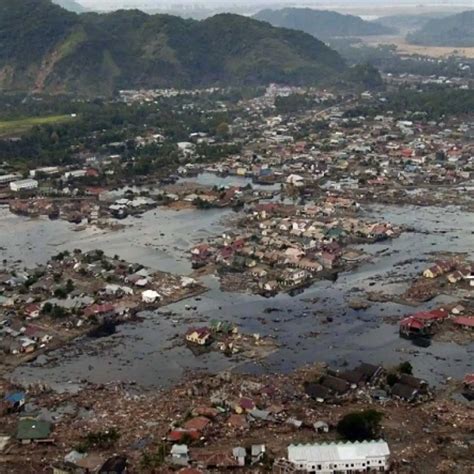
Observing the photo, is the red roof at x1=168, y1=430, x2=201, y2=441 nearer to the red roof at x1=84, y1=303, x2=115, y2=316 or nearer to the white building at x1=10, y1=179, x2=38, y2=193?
the red roof at x1=84, y1=303, x2=115, y2=316

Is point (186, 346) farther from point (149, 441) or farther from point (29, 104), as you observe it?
point (29, 104)

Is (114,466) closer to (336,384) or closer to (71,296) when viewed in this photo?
(336,384)

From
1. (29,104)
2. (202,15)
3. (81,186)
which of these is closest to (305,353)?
(81,186)

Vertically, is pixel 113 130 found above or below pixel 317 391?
below

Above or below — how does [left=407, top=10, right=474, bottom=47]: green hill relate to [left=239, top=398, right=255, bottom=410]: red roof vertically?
above

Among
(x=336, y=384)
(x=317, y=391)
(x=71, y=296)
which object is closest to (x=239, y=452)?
(x=317, y=391)

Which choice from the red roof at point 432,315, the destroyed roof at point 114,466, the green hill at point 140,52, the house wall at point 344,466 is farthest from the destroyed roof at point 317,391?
the green hill at point 140,52

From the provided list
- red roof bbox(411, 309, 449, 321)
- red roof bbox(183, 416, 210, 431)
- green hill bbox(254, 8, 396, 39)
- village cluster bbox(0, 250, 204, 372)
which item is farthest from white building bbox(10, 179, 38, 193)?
green hill bbox(254, 8, 396, 39)
